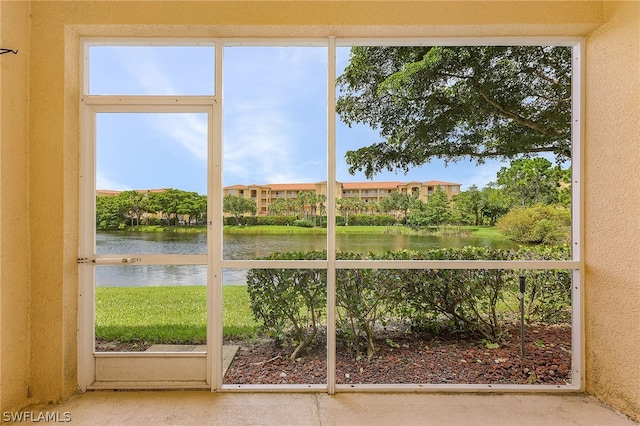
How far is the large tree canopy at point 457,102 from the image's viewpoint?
2.05 metres

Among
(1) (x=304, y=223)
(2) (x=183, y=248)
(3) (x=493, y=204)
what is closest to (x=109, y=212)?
(2) (x=183, y=248)

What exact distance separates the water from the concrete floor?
759 millimetres

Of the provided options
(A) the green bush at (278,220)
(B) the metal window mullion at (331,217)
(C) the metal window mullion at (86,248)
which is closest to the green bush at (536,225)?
(B) the metal window mullion at (331,217)

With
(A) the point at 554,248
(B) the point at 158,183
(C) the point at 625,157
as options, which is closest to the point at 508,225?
(A) the point at 554,248

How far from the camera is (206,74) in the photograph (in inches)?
77.2

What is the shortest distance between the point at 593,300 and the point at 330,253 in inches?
72.7

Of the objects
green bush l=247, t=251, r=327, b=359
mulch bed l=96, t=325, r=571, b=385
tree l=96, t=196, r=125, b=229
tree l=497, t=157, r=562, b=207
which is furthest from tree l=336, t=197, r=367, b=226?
tree l=96, t=196, r=125, b=229

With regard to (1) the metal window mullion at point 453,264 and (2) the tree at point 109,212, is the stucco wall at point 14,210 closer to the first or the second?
(2) the tree at point 109,212

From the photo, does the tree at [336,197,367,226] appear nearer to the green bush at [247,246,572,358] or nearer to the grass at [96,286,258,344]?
the green bush at [247,246,572,358]

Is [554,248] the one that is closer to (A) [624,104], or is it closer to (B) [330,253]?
(A) [624,104]

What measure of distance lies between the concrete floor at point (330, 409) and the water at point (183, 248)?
29.9 inches

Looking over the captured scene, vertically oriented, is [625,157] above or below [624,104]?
below

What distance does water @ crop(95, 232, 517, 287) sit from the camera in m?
1.97

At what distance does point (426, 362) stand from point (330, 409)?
818mm
